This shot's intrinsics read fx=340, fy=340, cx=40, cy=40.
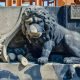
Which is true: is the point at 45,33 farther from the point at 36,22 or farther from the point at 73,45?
the point at 73,45

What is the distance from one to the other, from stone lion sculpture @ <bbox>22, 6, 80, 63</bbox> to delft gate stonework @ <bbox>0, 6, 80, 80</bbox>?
0.10 feet

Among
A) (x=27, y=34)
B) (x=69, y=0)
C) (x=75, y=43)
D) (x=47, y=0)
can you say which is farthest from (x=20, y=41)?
(x=47, y=0)

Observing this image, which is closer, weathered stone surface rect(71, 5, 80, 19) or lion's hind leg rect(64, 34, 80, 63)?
lion's hind leg rect(64, 34, 80, 63)

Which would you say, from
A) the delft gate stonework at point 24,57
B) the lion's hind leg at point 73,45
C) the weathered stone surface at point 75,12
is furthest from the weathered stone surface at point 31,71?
the weathered stone surface at point 75,12

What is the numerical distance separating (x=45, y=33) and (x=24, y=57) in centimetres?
34

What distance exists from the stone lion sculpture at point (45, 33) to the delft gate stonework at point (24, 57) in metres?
0.03

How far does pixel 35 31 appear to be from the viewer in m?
3.38

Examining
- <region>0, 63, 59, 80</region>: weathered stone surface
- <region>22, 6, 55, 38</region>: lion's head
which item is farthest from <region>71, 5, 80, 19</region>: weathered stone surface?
<region>0, 63, 59, 80</region>: weathered stone surface

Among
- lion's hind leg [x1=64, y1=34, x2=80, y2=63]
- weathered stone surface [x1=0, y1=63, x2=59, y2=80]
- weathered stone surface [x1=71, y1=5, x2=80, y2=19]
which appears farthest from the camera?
weathered stone surface [x1=71, y1=5, x2=80, y2=19]

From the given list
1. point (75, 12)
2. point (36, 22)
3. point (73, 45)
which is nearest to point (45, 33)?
point (36, 22)

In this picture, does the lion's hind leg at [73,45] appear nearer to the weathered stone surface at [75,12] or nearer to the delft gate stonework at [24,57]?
the delft gate stonework at [24,57]

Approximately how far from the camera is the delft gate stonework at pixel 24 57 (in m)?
3.39

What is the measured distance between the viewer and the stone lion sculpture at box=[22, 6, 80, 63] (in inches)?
134

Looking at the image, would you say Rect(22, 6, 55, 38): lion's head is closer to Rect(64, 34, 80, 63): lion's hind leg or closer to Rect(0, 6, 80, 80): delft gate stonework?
Rect(0, 6, 80, 80): delft gate stonework
